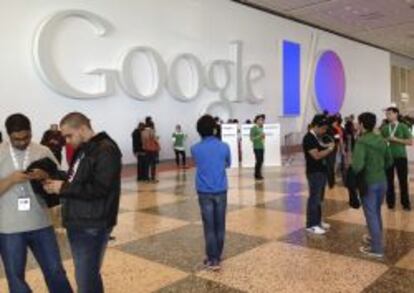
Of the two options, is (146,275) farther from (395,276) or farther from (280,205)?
(280,205)

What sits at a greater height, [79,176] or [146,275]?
[79,176]

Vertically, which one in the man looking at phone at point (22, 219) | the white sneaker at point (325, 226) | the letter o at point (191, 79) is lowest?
the white sneaker at point (325, 226)

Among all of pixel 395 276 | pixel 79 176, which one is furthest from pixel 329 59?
pixel 79 176

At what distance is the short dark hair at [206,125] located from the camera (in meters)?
4.18

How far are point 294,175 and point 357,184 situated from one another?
6.64 meters

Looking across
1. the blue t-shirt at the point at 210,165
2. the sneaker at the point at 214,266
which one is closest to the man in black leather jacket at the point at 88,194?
the blue t-shirt at the point at 210,165

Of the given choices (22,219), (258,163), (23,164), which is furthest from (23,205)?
(258,163)

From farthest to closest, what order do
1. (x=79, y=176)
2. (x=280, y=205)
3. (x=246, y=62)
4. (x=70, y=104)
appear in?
(x=246, y=62)
(x=70, y=104)
(x=280, y=205)
(x=79, y=176)

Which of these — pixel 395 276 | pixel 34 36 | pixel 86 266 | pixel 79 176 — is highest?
pixel 34 36

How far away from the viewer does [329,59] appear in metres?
22.1

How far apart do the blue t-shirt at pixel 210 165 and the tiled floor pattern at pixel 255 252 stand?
2.64 feet

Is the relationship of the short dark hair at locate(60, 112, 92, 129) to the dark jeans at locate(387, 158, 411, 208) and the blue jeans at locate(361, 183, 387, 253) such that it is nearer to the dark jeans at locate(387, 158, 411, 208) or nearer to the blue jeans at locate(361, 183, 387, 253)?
the blue jeans at locate(361, 183, 387, 253)

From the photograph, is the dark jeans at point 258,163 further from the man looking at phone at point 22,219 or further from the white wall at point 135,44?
the man looking at phone at point 22,219

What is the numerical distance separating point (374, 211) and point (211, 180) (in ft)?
5.72
